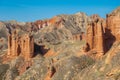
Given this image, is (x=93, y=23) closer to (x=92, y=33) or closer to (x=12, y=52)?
(x=92, y=33)

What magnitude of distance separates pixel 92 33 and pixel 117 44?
15.7 metres

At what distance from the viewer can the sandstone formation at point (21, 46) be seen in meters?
157

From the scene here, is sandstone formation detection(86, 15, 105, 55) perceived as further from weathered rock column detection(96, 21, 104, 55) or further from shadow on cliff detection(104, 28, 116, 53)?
shadow on cliff detection(104, 28, 116, 53)

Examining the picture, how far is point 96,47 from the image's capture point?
124 m

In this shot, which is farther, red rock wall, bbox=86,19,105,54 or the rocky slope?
red rock wall, bbox=86,19,105,54

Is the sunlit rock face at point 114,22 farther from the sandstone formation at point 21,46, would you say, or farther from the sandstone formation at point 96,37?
the sandstone formation at point 21,46

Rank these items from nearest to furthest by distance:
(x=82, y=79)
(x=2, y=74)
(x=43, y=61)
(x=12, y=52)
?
(x=82, y=79)
(x=43, y=61)
(x=2, y=74)
(x=12, y=52)

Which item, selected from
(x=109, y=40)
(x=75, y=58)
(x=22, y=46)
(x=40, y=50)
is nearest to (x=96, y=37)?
(x=109, y=40)

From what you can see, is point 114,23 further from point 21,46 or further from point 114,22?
point 21,46

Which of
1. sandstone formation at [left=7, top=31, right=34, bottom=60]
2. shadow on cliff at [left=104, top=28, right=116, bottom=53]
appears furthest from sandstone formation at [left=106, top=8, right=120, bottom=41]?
sandstone formation at [left=7, top=31, right=34, bottom=60]

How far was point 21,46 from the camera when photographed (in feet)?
533

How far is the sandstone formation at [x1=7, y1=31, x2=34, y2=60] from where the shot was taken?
516 ft

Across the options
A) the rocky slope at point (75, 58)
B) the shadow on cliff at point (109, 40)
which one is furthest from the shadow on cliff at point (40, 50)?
the shadow on cliff at point (109, 40)

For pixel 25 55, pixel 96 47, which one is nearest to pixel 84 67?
pixel 96 47
